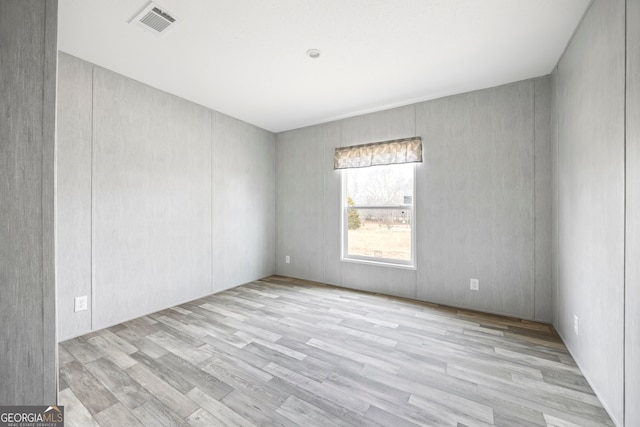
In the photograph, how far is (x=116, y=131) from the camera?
2.52m

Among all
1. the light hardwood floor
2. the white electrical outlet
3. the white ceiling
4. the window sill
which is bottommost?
→ the light hardwood floor

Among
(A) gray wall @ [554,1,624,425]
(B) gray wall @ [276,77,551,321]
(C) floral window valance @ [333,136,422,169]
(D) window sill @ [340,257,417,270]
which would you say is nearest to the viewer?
(A) gray wall @ [554,1,624,425]

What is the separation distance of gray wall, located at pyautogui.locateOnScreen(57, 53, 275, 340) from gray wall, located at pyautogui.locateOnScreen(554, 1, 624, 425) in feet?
12.0

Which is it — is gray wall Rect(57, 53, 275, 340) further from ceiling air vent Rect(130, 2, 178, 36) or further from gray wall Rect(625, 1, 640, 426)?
gray wall Rect(625, 1, 640, 426)

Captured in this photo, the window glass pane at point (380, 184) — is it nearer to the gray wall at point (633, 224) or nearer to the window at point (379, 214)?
the window at point (379, 214)

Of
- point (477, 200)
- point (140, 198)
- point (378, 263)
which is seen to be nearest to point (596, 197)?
point (477, 200)

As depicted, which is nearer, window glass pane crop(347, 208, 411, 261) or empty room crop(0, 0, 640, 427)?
empty room crop(0, 0, 640, 427)

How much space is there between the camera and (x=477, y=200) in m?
2.84

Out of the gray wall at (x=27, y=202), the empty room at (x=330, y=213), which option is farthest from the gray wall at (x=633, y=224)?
the gray wall at (x=27, y=202)

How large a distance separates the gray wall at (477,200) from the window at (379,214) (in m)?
0.13

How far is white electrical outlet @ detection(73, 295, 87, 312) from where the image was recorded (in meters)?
2.27

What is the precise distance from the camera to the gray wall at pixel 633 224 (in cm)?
122

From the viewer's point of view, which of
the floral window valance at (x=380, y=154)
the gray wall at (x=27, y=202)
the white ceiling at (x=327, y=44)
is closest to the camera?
the gray wall at (x=27, y=202)

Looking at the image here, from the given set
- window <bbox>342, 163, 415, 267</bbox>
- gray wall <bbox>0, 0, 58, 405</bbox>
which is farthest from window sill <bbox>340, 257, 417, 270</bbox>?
gray wall <bbox>0, 0, 58, 405</bbox>
